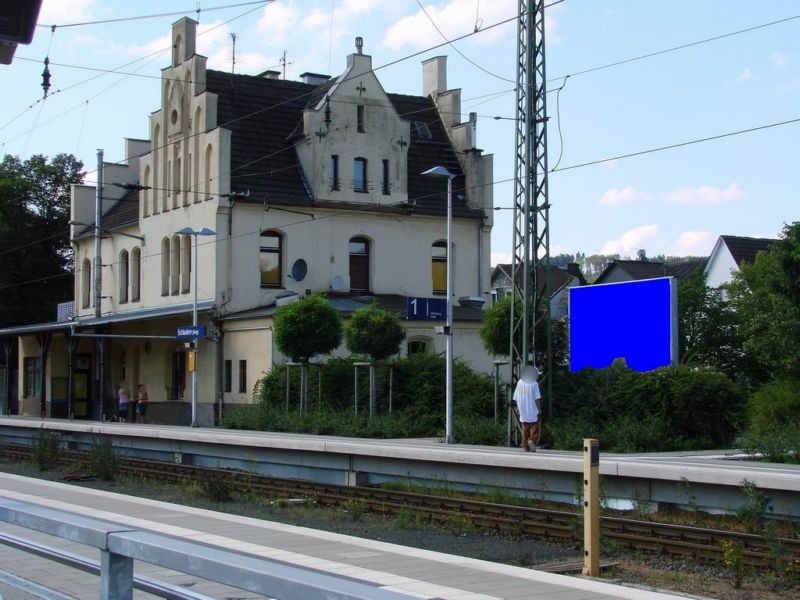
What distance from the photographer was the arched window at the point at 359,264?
43656 mm

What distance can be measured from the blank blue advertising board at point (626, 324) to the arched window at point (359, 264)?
13.8 meters

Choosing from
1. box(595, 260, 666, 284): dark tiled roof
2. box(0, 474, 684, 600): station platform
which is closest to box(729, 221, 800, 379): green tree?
box(0, 474, 684, 600): station platform

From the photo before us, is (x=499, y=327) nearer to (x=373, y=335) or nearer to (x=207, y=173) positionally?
(x=373, y=335)

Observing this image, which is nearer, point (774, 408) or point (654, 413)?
point (774, 408)

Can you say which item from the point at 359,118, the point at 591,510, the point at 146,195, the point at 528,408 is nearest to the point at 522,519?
the point at 591,510

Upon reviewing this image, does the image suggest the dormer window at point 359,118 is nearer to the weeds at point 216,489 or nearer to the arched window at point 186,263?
the arched window at point 186,263

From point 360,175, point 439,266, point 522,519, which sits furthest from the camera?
point 439,266

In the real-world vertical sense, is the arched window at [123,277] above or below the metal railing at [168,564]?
above

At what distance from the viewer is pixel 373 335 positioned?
30.8 meters

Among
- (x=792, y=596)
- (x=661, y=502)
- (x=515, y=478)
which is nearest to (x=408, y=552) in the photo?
(x=792, y=596)

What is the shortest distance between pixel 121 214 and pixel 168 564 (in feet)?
158

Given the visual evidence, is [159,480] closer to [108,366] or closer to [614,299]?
[614,299]

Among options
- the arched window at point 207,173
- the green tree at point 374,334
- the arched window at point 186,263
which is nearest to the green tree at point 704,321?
the green tree at point 374,334

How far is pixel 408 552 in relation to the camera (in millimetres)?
10938
